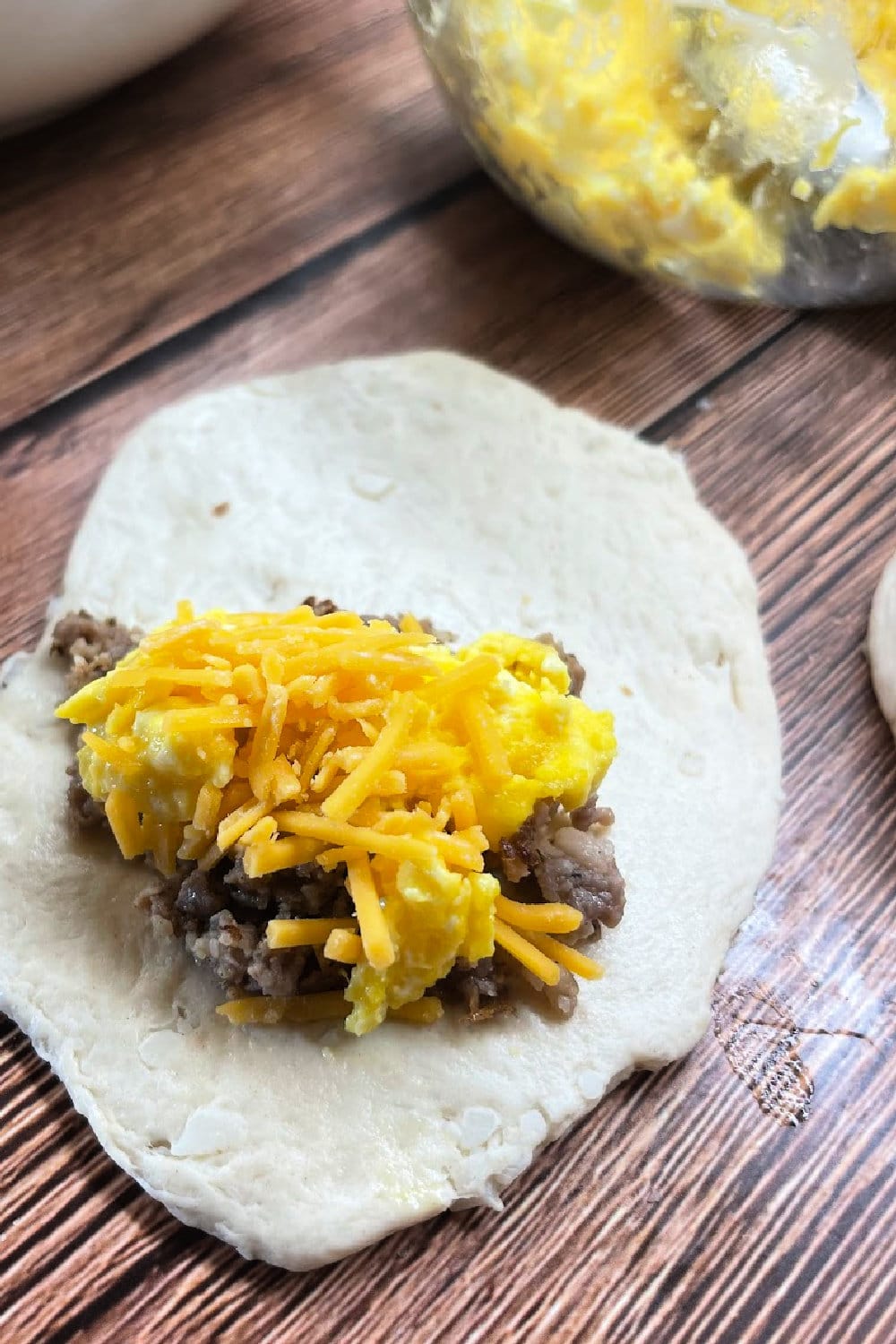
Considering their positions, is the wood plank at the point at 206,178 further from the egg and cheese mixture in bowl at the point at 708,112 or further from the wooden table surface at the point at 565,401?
the egg and cheese mixture in bowl at the point at 708,112

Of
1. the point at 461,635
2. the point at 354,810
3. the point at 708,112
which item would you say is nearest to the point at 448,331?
the point at 708,112

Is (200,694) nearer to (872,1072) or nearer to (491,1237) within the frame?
(491,1237)

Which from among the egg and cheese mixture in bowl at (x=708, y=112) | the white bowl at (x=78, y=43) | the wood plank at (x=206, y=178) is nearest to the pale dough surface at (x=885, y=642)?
the egg and cheese mixture in bowl at (x=708, y=112)

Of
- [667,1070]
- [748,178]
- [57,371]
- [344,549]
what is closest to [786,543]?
[748,178]

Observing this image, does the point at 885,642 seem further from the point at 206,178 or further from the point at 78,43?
the point at 78,43

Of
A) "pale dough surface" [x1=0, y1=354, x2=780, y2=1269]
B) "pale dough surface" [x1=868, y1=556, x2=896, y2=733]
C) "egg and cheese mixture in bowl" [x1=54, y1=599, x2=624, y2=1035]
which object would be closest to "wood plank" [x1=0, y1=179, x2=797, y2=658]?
"pale dough surface" [x1=0, y1=354, x2=780, y2=1269]

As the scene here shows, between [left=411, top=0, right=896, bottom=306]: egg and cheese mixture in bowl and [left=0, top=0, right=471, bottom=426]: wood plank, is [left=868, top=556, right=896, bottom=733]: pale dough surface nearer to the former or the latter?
[left=411, top=0, right=896, bottom=306]: egg and cheese mixture in bowl
